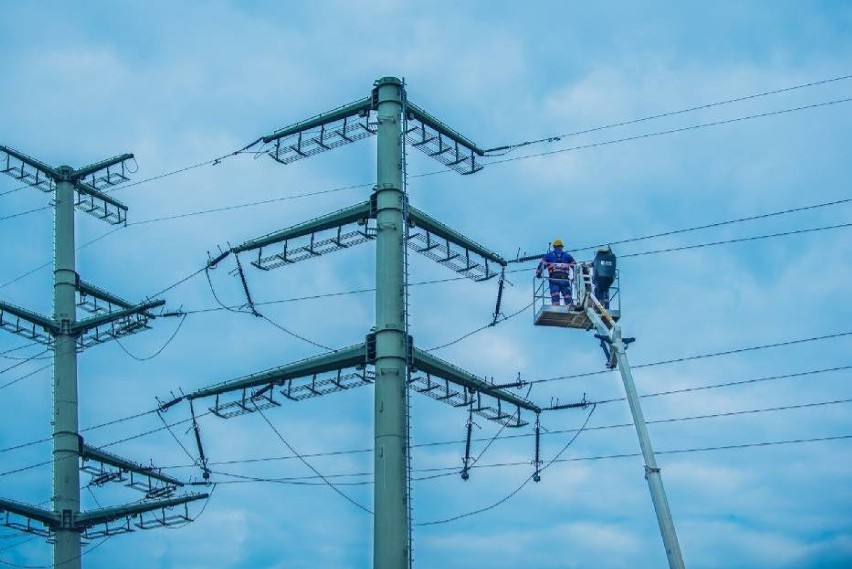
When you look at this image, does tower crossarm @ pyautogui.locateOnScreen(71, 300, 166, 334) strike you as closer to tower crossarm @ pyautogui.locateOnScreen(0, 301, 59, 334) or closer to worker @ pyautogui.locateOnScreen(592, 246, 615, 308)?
tower crossarm @ pyautogui.locateOnScreen(0, 301, 59, 334)

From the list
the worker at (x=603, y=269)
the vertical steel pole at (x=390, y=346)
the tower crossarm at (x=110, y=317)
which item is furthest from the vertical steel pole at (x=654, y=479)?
the tower crossarm at (x=110, y=317)

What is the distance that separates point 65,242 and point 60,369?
16.7ft

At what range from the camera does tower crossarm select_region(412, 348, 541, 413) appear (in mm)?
36531

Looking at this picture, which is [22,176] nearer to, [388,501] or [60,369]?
[60,369]

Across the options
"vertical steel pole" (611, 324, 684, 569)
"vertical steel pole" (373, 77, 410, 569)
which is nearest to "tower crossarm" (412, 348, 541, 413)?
A: "vertical steel pole" (373, 77, 410, 569)

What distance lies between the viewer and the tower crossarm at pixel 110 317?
4728 centimetres

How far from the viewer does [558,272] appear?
29.8 metres

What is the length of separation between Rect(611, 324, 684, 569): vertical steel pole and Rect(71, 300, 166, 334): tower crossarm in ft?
82.2

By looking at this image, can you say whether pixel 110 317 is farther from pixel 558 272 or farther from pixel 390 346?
pixel 558 272

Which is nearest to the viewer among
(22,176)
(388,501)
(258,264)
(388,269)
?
(388,501)

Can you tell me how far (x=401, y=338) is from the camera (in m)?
36.0

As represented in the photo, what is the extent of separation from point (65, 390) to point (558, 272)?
83.7ft

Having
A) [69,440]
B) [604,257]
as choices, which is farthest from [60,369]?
[604,257]

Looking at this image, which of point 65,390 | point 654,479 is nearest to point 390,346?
point 654,479
